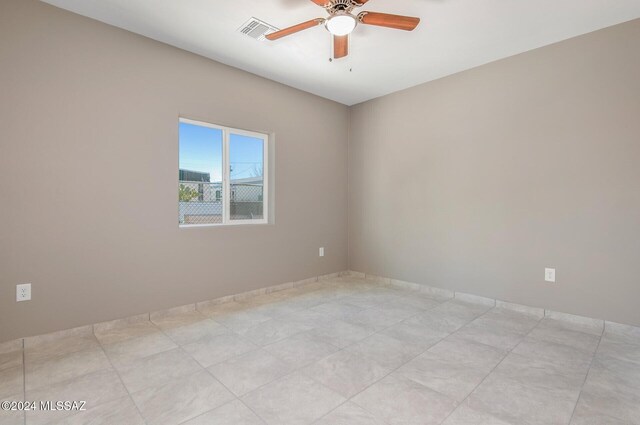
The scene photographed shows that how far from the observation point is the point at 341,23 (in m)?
2.09

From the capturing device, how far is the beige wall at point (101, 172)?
2.27 m

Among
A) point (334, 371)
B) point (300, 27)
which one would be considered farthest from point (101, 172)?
point (334, 371)

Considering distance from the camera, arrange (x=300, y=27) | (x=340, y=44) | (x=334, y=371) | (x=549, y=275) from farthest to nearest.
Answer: (x=549, y=275), (x=340, y=44), (x=300, y=27), (x=334, y=371)

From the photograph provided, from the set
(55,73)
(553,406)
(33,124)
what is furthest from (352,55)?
(553,406)

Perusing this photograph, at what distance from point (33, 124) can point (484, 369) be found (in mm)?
3646

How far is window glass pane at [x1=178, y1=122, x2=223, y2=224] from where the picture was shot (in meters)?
3.19

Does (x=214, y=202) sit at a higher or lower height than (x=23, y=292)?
higher

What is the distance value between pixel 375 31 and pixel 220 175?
215cm

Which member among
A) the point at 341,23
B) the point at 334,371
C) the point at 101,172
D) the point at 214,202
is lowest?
the point at 334,371

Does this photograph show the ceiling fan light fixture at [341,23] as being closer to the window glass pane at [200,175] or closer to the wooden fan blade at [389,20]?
the wooden fan blade at [389,20]

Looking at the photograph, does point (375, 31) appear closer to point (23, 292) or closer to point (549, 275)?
point (549, 275)

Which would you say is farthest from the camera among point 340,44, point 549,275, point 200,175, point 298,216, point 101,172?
point 298,216

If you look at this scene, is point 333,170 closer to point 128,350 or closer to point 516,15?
point 516,15

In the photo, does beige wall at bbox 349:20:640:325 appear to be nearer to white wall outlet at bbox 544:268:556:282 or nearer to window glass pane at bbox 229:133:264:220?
white wall outlet at bbox 544:268:556:282
